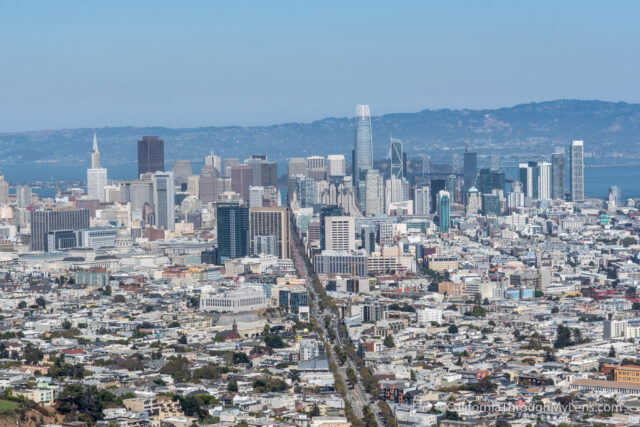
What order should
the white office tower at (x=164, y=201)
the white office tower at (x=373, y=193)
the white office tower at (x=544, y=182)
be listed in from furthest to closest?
the white office tower at (x=544, y=182), the white office tower at (x=373, y=193), the white office tower at (x=164, y=201)

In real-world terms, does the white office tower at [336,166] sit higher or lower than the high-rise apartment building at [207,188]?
higher

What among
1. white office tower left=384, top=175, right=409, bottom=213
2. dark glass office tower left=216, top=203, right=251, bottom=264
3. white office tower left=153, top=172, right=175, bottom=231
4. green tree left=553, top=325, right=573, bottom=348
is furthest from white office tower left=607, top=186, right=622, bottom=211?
green tree left=553, top=325, right=573, bottom=348

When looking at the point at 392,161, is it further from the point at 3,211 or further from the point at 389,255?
the point at 389,255

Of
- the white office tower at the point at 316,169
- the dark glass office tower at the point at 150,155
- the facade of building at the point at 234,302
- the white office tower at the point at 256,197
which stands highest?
the dark glass office tower at the point at 150,155

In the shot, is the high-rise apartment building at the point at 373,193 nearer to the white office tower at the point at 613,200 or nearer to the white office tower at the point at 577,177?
the white office tower at the point at 613,200

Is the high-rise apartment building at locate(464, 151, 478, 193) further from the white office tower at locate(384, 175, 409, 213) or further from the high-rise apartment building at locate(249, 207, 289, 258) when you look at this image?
the high-rise apartment building at locate(249, 207, 289, 258)

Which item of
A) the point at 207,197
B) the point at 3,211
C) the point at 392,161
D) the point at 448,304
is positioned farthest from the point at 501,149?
the point at 448,304

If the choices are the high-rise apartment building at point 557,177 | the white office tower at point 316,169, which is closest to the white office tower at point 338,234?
the white office tower at point 316,169

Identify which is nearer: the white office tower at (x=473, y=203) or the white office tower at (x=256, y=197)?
the white office tower at (x=256, y=197)
